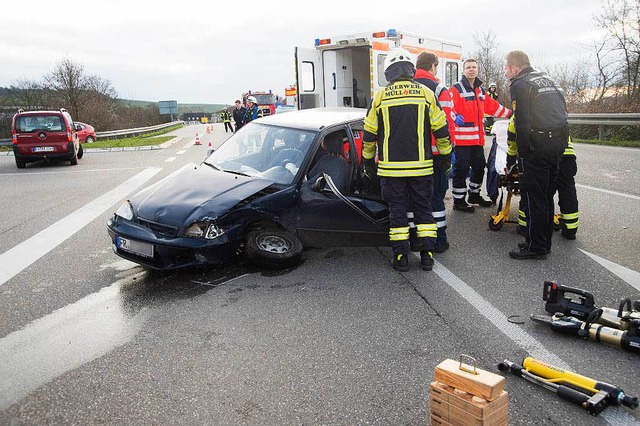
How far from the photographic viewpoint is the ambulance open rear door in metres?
13.8

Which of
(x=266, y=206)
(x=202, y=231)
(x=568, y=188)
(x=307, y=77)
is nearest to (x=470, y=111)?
(x=568, y=188)

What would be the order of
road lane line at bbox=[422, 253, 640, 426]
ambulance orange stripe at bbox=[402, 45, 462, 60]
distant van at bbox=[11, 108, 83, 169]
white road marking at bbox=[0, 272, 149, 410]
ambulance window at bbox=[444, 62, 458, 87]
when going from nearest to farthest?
1. road lane line at bbox=[422, 253, 640, 426]
2. white road marking at bbox=[0, 272, 149, 410]
3. ambulance orange stripe at bbox=[402, 45, 462, 60]
4. ambulance window at bbox=[444, 62, 458, 87]
5. distant van at bbox=[11, 108, 83, 169]

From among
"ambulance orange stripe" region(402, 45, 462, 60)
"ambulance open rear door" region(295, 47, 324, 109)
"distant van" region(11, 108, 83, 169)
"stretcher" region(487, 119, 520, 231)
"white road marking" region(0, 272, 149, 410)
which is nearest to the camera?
"white road marking" region(0, 272, 149, 410)

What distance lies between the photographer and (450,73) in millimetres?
15852

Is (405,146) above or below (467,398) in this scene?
above

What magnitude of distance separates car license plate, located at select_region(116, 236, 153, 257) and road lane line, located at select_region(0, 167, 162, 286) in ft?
4.07

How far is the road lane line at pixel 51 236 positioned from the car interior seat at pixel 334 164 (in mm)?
3229

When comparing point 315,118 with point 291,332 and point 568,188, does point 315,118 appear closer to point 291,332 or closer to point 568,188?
point 568,188

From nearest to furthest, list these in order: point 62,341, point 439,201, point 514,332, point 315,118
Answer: point 514,332
point 62,341
point 439,201
point 315,118

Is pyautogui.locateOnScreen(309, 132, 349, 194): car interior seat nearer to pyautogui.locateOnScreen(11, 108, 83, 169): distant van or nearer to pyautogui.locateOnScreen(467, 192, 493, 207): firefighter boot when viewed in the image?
pyautogui.locateOnScreen(467, 192, 493, 207): firefighter boot

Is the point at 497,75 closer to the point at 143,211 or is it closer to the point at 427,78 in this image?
the point at 427,78

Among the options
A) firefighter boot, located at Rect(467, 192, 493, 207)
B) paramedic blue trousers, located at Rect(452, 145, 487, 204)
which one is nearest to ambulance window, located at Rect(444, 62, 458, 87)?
firefighter boot, located at Rect(467, 192, 493, 207)

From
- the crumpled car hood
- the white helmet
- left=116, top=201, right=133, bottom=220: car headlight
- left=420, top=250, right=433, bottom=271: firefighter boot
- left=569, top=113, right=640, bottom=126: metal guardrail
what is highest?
the white helmet

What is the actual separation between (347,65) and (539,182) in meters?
9.49
